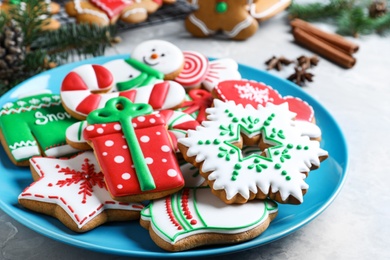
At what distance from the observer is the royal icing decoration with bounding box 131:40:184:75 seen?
4.30 feet

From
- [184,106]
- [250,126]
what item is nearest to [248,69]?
[184,106]

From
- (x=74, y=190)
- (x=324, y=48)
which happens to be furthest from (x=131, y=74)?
(x=324, y=48)

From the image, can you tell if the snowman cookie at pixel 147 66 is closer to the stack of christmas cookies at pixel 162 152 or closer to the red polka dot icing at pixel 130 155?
the stack of christmas cookies at pixel 162 152

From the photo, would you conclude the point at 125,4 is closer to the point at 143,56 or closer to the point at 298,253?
the point at 143,56

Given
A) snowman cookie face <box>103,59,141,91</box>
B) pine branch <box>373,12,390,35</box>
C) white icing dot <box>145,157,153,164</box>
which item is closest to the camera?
white icing dot <box>145,157,153,164</box>

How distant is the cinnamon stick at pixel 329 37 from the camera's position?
176 centimetres

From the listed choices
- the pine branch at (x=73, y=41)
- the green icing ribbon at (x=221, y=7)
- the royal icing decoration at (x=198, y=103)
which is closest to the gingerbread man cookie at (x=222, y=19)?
the green icing ribbon at (x=221, y=7)

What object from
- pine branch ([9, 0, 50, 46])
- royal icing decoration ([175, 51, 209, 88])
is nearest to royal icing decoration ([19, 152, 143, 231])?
royal icing decoration ([175, 51, 209, 88])

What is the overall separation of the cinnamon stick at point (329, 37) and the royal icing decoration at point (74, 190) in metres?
1.00

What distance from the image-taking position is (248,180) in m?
0.98

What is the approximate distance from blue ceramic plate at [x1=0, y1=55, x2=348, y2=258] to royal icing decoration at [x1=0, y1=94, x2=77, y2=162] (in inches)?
1.5

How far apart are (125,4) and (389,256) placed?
3.39 feet

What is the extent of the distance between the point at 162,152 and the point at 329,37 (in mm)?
975

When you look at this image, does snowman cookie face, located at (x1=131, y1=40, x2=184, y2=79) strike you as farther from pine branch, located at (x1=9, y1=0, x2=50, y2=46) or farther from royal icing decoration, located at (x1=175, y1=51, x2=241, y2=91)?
pine branch, located at (x1=9, y1=0, x2=50, y2=46)
